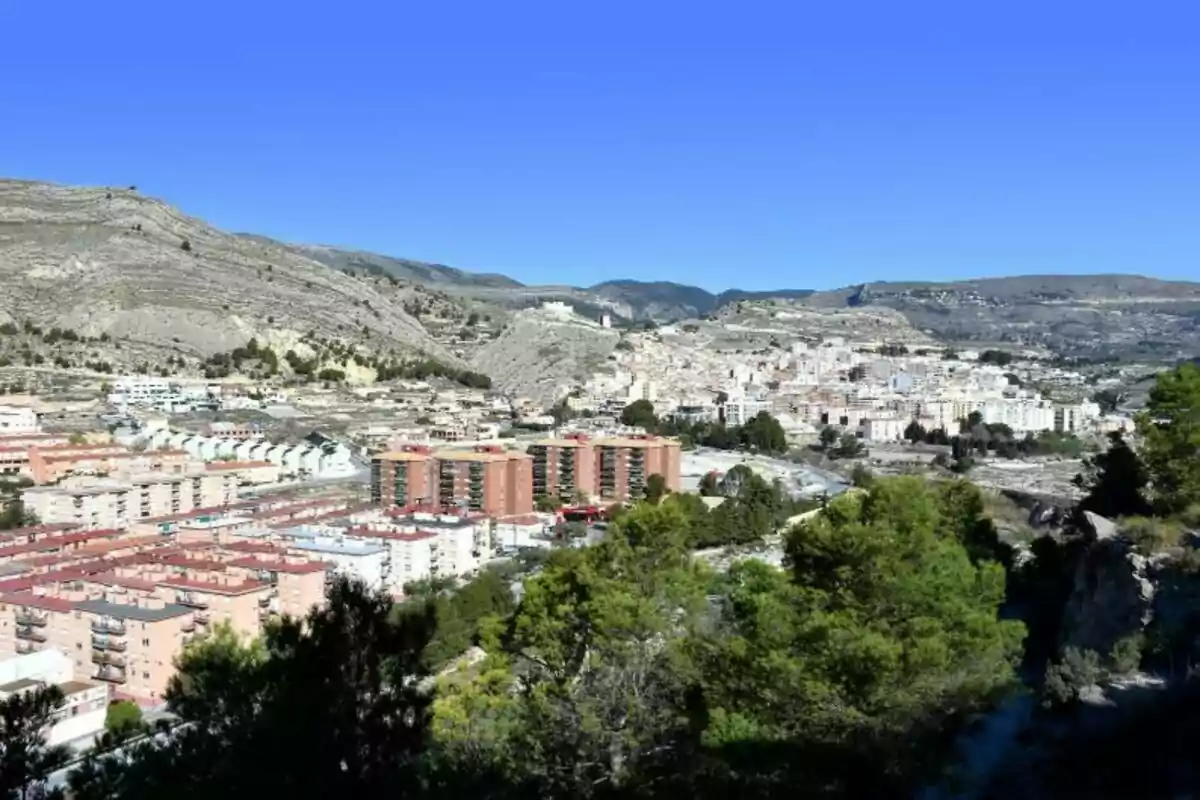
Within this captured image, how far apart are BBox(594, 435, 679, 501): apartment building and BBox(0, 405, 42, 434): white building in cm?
1813

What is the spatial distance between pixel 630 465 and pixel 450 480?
572cm

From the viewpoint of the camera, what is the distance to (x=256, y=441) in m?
37.2

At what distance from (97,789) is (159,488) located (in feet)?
83.7

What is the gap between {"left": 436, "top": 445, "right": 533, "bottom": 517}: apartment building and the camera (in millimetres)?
29625

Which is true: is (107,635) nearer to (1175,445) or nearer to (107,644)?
(107,644)

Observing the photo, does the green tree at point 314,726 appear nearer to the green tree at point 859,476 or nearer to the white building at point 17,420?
the green tree at point 859,476

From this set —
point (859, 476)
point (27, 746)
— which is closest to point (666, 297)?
point (859, 476)

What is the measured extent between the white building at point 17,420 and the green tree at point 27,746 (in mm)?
34506

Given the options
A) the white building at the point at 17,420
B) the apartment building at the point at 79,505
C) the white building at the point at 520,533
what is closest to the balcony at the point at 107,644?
the apartment building at the point at 79,505

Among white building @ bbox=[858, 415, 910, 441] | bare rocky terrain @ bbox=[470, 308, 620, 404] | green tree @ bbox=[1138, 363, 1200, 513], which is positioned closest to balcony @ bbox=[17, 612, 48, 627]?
green tree @ bbox=[1138, 363, 1200, 513]

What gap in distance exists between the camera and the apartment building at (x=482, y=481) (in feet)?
97.2

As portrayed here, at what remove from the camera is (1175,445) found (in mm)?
12508

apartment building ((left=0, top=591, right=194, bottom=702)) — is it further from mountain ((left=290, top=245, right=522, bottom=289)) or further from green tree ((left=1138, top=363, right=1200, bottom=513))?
mountain ((left=290, top=245, right=522, bottom=289))

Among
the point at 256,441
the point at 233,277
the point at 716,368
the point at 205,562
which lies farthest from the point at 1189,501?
the point at 716,368
